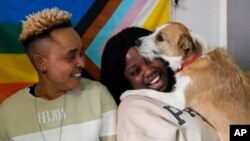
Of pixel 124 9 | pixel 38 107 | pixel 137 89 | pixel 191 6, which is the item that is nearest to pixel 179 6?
pixel 191 6

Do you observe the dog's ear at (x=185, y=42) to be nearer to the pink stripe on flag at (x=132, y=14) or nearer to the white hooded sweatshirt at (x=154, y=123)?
the white hooded sweatshirt at (x=154, y=123)

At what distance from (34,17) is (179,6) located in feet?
3.63

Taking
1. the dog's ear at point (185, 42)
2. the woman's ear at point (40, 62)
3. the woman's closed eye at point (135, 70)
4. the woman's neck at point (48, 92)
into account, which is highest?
the dog's ear at point (185, 42)

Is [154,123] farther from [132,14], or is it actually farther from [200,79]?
[132,14]

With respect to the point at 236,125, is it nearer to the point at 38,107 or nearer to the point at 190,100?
the point at 190,100

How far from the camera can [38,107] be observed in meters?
1.36

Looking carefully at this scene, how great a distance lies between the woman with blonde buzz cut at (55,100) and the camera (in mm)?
1312

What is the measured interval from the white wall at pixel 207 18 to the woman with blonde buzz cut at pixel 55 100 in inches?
40.3

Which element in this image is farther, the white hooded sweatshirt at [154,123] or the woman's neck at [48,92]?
the woman's neck at [48,92]

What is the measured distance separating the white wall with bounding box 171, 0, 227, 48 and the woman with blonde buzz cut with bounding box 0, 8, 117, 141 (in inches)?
40.3

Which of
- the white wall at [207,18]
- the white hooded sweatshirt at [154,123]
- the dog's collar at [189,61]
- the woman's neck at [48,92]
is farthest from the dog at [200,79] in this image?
the white wall at [207,18]

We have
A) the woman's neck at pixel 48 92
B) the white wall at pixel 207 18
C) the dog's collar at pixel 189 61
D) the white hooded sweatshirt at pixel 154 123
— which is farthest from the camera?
the white wall at pixel 207 18

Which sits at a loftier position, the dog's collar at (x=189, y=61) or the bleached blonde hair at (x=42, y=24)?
the bleached blonde hair at (x=42, y=24)

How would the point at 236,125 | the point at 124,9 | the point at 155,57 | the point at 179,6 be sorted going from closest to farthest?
the point at 236,125, the point at 155,57, the point at 124,9, the point at 179,6
